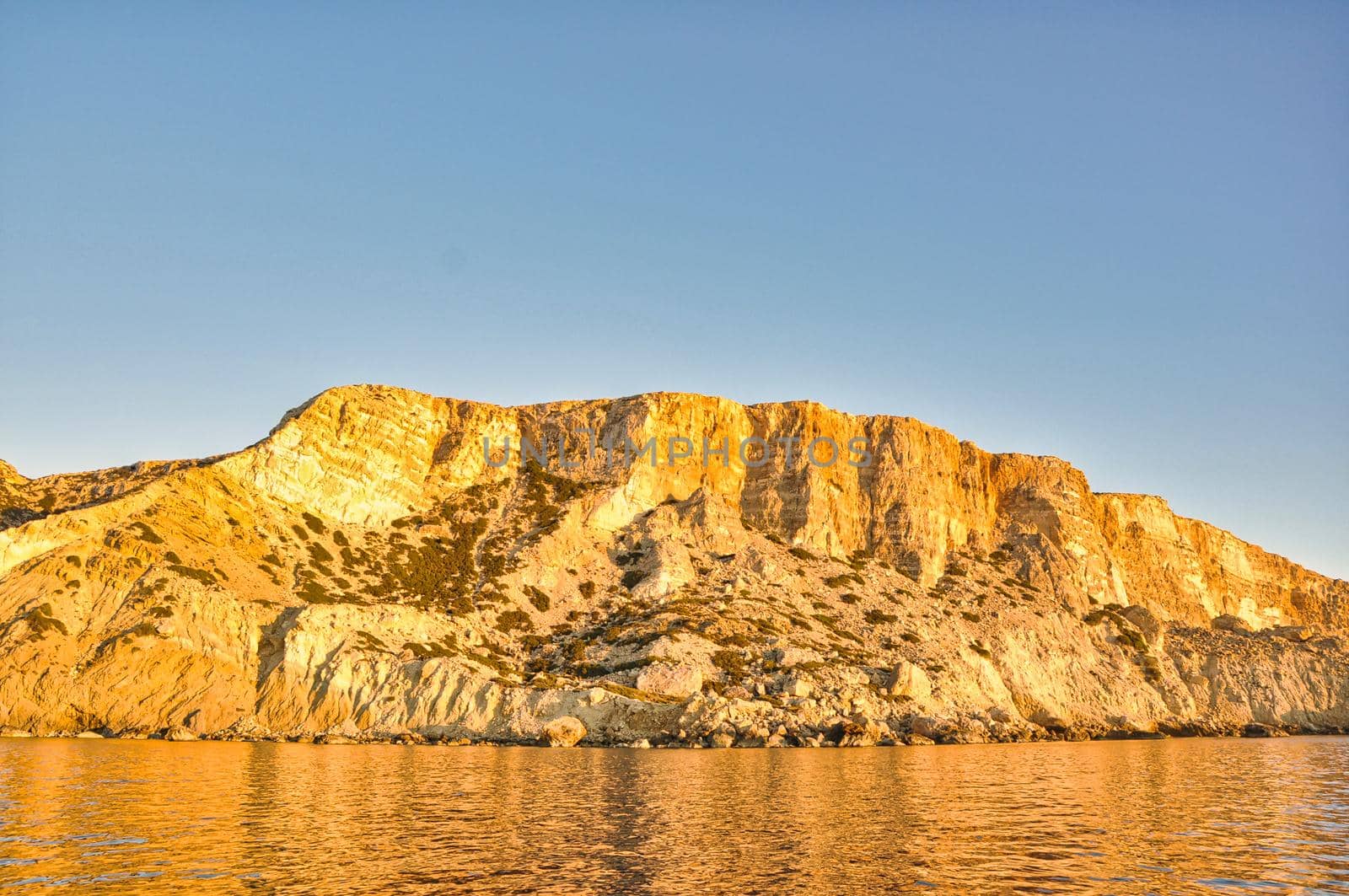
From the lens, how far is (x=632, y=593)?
9500cm

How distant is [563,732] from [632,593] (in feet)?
113

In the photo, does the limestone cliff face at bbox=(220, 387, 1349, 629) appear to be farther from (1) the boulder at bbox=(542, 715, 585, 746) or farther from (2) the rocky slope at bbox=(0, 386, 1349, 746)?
(1) the boulder at bbox=(542, 715, 585, 746)

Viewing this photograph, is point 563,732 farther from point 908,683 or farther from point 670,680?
point 908,683

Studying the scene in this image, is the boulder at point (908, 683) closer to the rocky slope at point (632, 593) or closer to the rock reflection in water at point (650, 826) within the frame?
the rocky slope at point (632, 593)

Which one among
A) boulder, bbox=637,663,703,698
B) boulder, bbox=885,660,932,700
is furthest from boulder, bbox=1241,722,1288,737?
boulder, bbox=637,663,703,698

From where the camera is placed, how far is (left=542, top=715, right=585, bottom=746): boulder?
2373 inches

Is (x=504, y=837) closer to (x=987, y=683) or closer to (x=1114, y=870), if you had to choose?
(x=1114, y=870)

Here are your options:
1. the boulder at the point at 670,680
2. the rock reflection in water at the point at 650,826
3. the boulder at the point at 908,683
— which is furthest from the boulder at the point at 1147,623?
the rock reflection in water at the point at 650,826

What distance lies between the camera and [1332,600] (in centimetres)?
14500

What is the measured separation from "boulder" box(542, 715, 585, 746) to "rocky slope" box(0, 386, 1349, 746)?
0.76ft

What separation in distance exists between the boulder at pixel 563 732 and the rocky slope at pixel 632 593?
231 millimetres

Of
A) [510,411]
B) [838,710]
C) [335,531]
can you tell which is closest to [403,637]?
[335,531]

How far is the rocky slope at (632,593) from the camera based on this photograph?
205 ft

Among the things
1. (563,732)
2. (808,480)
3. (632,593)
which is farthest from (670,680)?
(808,480)
